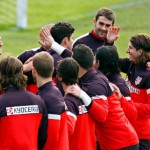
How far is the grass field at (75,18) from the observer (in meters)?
23.8

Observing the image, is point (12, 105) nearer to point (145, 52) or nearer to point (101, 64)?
point (101, 64)

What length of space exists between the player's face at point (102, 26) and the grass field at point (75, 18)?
32.1ft

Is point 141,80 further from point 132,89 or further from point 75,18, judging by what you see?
point 75,18

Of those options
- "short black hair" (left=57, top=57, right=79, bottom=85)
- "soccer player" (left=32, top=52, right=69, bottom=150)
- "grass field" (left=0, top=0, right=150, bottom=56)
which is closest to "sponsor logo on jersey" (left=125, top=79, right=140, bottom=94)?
"short black hair" (left=57, top=57, right=79, bottom=85)

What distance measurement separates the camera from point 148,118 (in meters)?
10.0

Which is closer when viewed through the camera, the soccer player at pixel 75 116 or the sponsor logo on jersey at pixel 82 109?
the soccer player at pixel 75 116

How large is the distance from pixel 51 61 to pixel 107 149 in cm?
168

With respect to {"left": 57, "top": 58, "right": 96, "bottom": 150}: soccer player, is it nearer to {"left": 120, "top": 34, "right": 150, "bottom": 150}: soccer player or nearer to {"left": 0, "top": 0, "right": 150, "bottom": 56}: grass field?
{"left": 120, "top": 34, "right": 150, "bottom": 150}: soccer player

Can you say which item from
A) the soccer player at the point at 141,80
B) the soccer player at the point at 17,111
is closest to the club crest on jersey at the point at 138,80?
the soccer player at the point at 141,80

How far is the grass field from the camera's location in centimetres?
2384

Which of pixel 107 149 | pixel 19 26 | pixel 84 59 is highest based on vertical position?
pixel 84 59

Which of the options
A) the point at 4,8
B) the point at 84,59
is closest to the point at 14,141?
the point at 84,59

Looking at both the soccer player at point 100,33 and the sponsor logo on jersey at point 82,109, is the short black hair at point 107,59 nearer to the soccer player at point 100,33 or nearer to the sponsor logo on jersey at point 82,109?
the sponsor logo on jersey at point 82,109

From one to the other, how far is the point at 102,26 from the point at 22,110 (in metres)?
4.04
